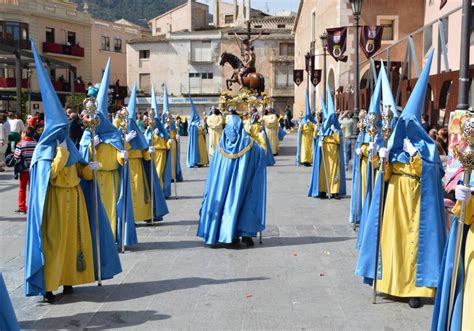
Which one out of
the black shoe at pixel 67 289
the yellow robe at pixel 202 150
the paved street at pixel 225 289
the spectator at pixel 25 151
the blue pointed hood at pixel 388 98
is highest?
the blue pointed hood at pixel 388 98

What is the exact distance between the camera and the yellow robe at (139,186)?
9.59 metres

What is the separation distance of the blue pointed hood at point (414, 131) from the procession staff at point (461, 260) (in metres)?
1.51

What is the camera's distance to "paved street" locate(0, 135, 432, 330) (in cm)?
559

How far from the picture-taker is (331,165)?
13.4 meters

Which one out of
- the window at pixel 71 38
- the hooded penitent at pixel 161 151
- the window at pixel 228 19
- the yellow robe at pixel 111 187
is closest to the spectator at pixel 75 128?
the hooded penitent at pixel 161 151

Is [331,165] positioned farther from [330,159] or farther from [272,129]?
[272,129]

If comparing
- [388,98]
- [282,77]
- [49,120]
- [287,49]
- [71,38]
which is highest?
[71,38]

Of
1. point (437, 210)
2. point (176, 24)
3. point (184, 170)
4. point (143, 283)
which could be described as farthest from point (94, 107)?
point (176, 24)

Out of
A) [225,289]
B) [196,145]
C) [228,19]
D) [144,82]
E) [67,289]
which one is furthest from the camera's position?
[228,19]

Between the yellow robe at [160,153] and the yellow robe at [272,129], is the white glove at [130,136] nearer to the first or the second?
the yellow robe at [160,153]

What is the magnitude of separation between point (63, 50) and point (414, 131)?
1856 inches

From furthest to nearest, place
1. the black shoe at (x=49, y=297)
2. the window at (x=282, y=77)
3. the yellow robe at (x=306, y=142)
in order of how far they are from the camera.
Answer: the window at (x=282, y=77)
the yellow robe at (x=306, y=142)
the black shoe at (x=49, y=297)

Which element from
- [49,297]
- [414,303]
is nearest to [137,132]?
[49,297]

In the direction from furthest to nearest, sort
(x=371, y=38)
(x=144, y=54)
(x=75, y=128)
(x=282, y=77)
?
(x=144, y=54), (x=282, y=77), (x=371, y=38), (x=75, y=128)
